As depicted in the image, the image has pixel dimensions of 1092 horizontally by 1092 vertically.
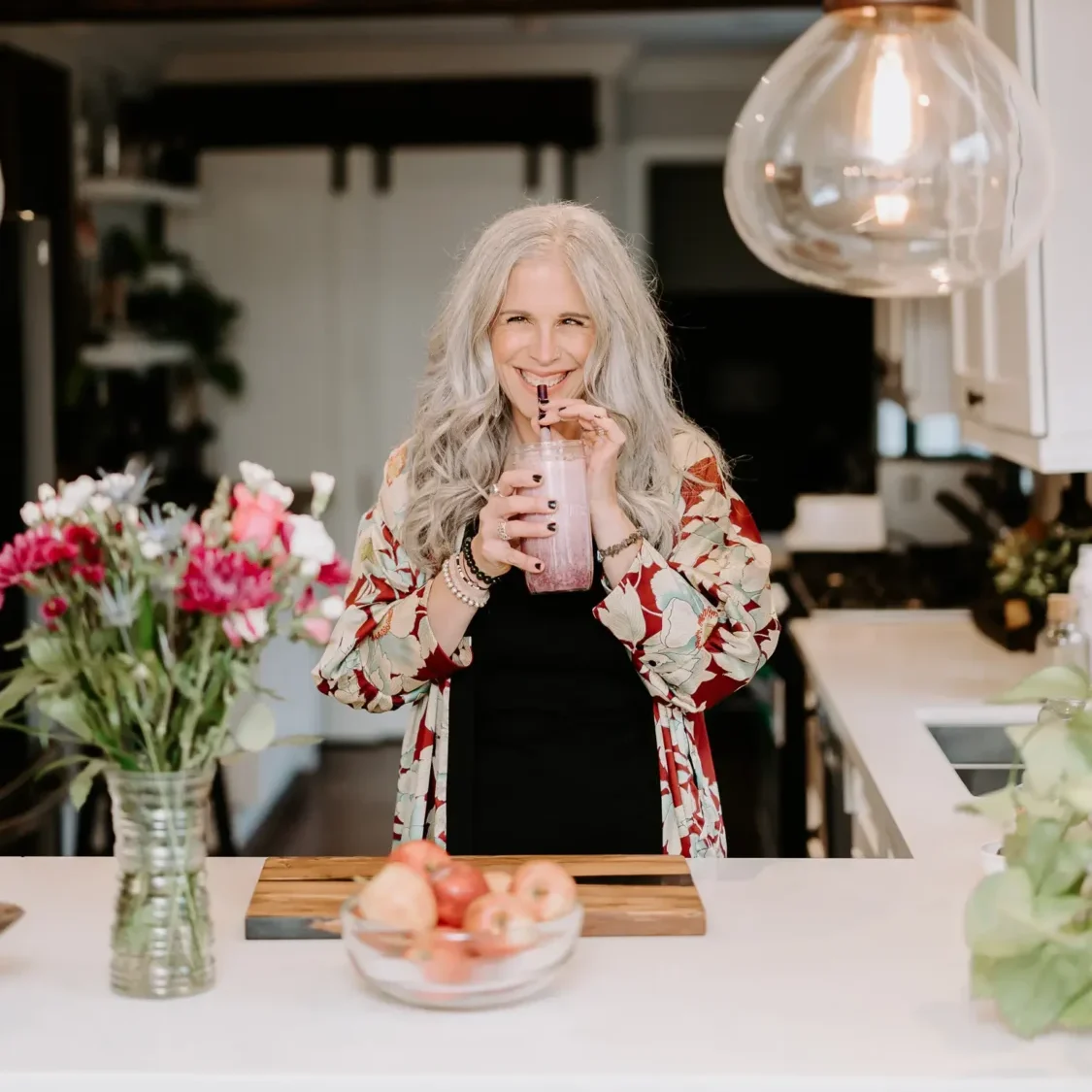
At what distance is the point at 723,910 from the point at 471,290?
883 mm

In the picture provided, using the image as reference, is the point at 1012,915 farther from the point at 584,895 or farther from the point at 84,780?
the point at 84,780

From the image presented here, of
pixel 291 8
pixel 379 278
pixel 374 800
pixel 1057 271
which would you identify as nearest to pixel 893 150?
pixel 1057 271

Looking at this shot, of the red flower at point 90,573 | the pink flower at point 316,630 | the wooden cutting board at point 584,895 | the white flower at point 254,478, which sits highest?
the white flower at point 254,478

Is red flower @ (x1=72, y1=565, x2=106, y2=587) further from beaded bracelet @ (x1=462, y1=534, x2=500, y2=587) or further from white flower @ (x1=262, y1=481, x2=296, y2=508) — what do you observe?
beaded bracelet @ (x1=462, y1=534, x2=500, y2=587)

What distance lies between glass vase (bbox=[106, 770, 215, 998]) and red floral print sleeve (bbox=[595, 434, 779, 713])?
2.16 ft

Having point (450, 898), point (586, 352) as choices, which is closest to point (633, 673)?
point (586, 352)

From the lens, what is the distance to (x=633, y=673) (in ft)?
7.00

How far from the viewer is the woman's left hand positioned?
198cm

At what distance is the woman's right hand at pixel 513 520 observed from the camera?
1897 mm

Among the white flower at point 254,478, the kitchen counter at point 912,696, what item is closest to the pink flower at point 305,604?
the white flower at point 254,478

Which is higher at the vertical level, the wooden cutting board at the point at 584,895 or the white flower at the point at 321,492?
the white flower at the point at 321,492

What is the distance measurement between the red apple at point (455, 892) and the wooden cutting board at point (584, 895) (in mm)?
196

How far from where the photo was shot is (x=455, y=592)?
6.71ft

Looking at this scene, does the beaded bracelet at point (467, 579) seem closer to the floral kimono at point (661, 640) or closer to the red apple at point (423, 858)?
the floral kimono at point (661, 640)
